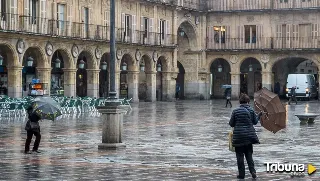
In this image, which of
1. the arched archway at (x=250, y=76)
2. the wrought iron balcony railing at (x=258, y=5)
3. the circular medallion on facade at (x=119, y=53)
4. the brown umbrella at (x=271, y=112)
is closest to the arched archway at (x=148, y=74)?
the circular medallion on facade at (x=119, y=53)

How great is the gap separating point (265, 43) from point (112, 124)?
44.8 meters

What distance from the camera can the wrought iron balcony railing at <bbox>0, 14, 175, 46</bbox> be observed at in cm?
4025

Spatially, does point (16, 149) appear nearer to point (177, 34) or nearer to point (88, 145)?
point (88, 145)

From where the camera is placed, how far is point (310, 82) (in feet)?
198

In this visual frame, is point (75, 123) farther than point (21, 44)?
No

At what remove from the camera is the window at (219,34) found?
63.6m

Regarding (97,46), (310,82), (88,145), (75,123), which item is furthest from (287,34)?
(88,145)

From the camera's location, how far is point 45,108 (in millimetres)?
18766

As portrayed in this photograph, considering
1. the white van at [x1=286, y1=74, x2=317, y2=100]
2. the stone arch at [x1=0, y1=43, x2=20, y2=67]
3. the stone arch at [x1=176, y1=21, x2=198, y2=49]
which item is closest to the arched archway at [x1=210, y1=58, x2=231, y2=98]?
the stone arch at [x1=176, y1=21, x2=198, y2=49]

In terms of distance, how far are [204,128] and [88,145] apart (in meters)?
8.41

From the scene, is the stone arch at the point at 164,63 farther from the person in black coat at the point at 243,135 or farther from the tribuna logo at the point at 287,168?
the person in black coat at the point at 243,135

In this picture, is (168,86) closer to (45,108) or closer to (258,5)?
(258,5)

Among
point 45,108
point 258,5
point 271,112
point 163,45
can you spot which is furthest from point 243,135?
point 258,5

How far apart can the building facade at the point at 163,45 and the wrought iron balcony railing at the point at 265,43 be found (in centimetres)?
8
